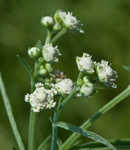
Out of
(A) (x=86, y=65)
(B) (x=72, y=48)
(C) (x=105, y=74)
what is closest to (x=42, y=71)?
(A) (x=86, y=65)

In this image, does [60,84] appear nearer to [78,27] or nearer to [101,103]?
→ [78,27]

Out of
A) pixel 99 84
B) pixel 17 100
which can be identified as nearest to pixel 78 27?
pixel 99 84

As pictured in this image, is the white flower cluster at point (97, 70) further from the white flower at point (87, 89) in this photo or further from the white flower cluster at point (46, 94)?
the white flower cluster at point (46, 94)

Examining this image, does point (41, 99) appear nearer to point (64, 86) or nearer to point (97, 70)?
point (64, 86)

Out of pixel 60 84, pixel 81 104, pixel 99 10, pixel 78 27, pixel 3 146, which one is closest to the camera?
pixel 60 84

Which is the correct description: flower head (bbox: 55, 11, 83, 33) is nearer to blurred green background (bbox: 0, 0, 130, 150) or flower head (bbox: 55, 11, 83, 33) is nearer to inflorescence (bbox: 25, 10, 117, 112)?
inflorescence (bbox: 25, 10, 117, 112)

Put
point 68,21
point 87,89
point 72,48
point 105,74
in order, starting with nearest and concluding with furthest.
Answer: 1. point 87,89
2. point 105,74
3. point 68,21
4. point 72,48
